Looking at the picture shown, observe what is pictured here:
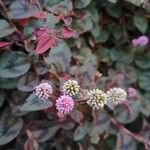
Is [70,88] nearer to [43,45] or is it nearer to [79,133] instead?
[43,45]

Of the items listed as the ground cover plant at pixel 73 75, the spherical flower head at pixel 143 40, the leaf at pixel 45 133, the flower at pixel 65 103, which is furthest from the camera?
the spherical flower head at pixel 143 40

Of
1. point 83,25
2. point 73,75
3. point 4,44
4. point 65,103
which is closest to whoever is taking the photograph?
point 65,103

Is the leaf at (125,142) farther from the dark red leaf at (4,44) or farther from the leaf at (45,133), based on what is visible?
the dark red leaf at (4,44)

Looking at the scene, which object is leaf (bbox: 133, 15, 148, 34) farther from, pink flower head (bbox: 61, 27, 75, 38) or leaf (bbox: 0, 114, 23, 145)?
leaf (bbox: 0, 114, 23, 145)

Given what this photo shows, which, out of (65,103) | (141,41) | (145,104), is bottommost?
(145,104)

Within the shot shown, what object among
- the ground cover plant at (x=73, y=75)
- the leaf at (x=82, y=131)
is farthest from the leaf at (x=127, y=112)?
the leaf at (x=82, y=131)

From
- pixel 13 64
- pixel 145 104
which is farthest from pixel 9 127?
pixel 145 104
